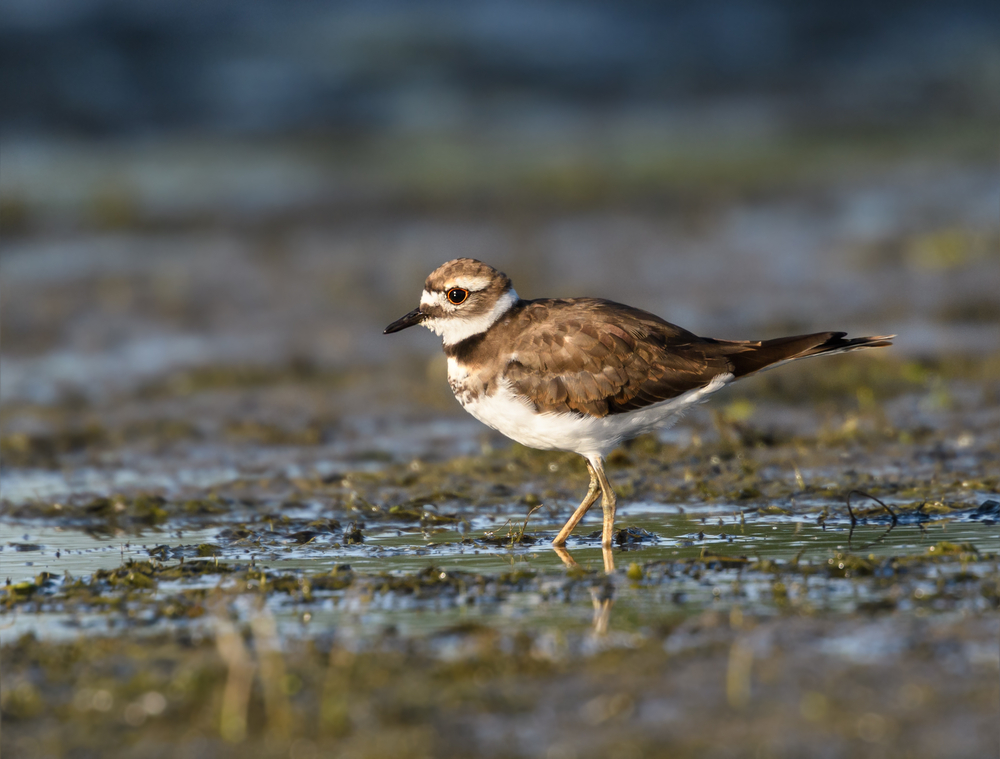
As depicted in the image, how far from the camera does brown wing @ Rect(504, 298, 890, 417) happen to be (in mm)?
7441

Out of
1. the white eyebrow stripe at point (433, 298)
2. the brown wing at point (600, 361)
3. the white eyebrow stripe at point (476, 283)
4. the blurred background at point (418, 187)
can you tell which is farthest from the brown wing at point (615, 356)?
the blurred background at point (418, 187)

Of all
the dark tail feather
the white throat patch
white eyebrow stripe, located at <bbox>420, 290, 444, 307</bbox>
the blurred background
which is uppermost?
the blurred background

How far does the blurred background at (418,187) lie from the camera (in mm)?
12930

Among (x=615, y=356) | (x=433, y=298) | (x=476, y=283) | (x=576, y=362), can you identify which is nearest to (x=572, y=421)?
(x=576, y=362)

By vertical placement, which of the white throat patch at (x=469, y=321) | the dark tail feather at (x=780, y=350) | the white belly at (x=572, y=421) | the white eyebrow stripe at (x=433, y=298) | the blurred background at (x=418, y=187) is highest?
the blurred background at (x=418, y=187)

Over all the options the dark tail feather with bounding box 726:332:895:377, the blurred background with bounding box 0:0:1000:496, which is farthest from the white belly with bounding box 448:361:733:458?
the blurred background with bounding box 0:0:1000:496

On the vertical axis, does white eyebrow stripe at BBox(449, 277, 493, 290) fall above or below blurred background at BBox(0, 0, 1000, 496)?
below

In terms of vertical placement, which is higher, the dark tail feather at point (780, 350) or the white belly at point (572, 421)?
the dark tail feather at point (780, 350)

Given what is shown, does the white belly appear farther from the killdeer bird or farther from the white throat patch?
the white throat patch

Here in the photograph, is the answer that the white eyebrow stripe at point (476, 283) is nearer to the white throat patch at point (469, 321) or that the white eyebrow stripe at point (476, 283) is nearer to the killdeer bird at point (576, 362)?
the killdeer bird at point (576, 362)

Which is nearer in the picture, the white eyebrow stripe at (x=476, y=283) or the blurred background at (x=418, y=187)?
the white eyebrow stripe at (x=476, y=283)

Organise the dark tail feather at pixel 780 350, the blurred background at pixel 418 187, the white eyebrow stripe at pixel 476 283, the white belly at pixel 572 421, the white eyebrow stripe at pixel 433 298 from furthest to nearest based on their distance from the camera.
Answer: the blurred background at pixel 418 187, the white eyebrow stripe at pixel 433 298, the white eyebrow stripe at pixel 476 283, the dark tail feather at pixel 780 350, the white belly at pixel 572 421

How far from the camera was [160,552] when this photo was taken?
751cm

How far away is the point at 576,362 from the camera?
7492 mm
